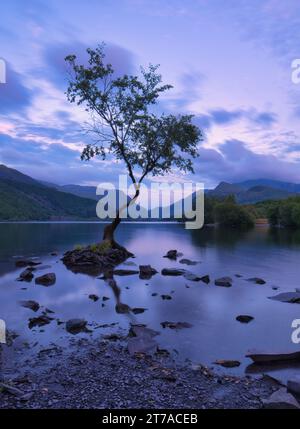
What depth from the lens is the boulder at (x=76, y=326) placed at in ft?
55.1

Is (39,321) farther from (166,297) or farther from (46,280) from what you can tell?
(46,280)

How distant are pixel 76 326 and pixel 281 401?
10.2m

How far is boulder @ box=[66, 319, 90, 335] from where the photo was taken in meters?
16.8

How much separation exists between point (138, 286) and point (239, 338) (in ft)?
42.9

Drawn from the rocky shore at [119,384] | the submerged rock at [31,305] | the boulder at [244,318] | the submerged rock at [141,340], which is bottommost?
the boulder at [244,318]

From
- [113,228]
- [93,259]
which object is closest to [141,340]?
[93,259]

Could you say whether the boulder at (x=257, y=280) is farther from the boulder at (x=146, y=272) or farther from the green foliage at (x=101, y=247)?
the green foliage at (x=101, y=247)

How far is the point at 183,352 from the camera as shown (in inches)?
570

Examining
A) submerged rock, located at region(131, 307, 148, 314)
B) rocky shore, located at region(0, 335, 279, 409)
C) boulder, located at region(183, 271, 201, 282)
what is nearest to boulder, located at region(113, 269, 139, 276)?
boulder, located at region(183, 271, 201, 282)

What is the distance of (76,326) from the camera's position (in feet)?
56.1

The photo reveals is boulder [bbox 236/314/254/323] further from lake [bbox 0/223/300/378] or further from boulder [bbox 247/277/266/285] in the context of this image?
boulder [bbox 247/277/266/285]

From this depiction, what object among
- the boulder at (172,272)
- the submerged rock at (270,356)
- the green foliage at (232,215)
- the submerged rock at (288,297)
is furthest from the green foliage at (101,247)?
the green foliage at (232,215)

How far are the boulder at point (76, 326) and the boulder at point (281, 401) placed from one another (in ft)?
30.7

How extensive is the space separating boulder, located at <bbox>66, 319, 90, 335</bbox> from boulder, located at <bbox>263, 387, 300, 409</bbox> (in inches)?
369
